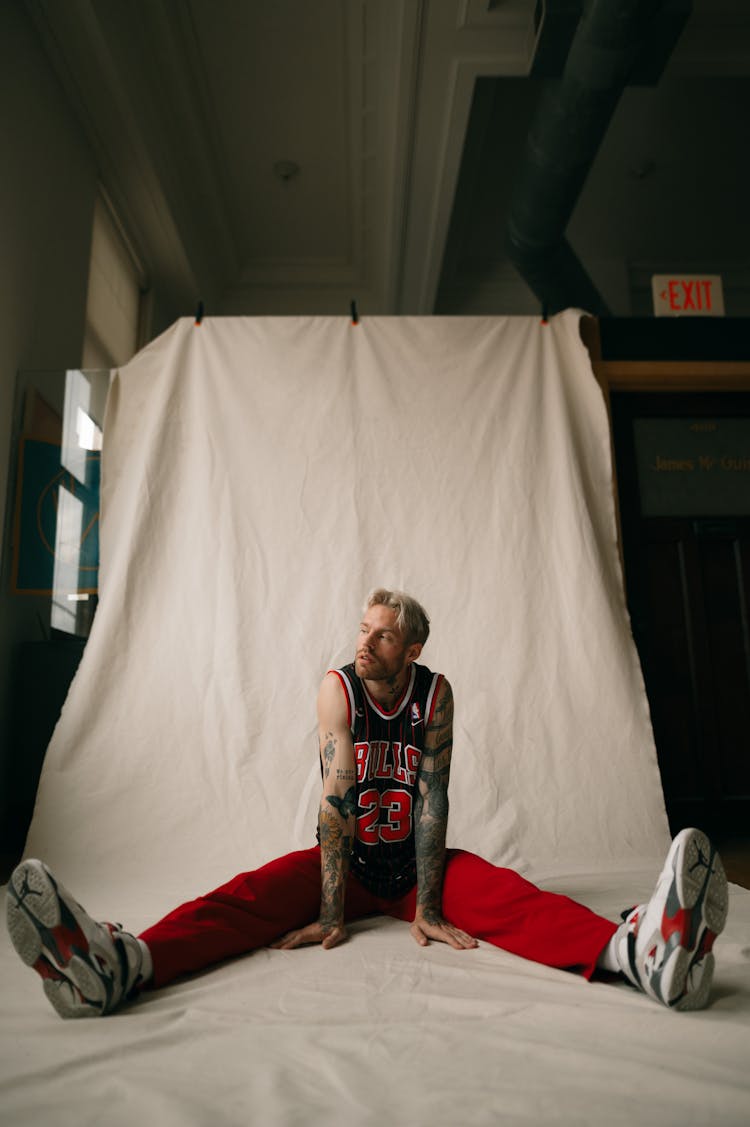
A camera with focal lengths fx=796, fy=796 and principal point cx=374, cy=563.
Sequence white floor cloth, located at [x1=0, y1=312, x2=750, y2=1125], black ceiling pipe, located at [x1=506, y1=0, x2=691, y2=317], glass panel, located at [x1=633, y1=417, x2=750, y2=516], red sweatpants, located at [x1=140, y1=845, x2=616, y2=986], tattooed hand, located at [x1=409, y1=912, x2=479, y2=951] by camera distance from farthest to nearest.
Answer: glass panel, located at [x1=633, y1=417, x2=750, y2=516]
black ceiling pipe, located at [x1=506, y1=0, x2=691, y2=317]
white floor cloth, located at [x1=0, y1=312, x2=750, y2=1125]
tattooed hand, located at [x1=409, y1=912, x2=479, y2=951]
red sweatpants, located at [x1=140, y1=845, x2=616, y2=986]

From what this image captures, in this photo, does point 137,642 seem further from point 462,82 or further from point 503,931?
point 462,82

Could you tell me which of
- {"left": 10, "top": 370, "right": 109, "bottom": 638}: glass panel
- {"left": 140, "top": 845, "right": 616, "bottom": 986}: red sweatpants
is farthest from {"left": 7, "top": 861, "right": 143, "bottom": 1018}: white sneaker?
{"left": 10, "top": 370, "right": 109, "bottom": 638}: glass panel

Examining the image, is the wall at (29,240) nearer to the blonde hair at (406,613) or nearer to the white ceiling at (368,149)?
the white ceiling at (368,149)

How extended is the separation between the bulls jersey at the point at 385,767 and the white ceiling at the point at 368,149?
2683 mm

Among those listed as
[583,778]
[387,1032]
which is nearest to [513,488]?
[583,778]

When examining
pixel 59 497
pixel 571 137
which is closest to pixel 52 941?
pixel 59 497

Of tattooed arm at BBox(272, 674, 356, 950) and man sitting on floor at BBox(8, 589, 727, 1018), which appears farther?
tattooed arm at BBox(272, 674, 356, 950)

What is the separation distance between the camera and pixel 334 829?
1.56 m

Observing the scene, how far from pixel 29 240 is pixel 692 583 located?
2.71 metres

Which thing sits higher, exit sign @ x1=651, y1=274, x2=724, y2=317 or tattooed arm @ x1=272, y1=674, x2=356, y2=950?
exit sign @ x1=651, y1=274, x2=724, y2=317

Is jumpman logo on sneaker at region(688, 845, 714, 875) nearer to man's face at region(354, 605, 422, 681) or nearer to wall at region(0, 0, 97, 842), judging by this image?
man's face at region(354, 605, 422, 681)

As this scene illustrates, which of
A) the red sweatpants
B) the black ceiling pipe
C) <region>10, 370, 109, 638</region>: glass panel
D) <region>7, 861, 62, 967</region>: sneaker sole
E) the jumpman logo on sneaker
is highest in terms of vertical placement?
the black ceiling pipe

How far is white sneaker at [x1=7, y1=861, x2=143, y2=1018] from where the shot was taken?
1115mm

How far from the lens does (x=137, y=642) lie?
8.73ft
